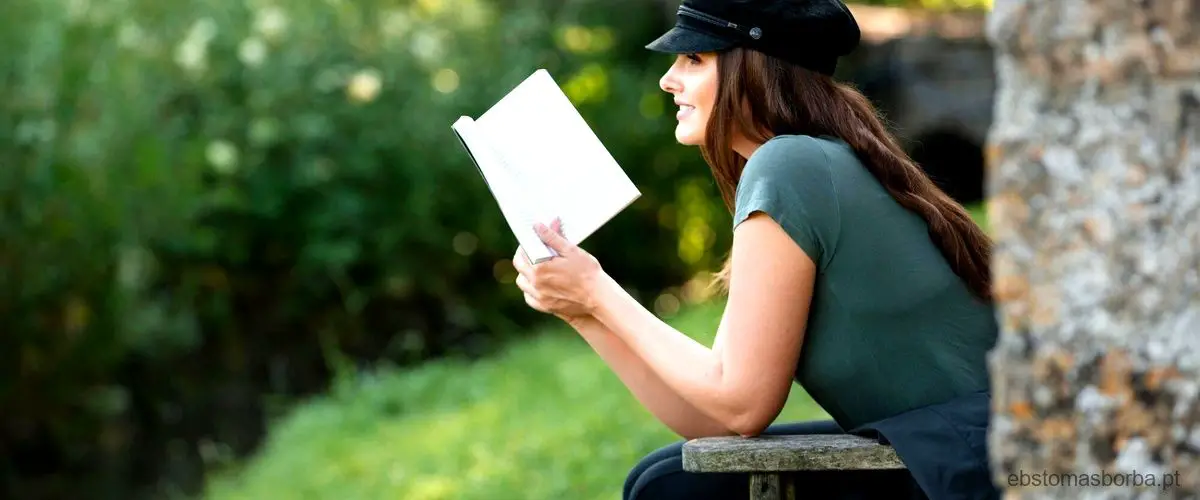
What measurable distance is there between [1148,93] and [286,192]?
6.88 meters

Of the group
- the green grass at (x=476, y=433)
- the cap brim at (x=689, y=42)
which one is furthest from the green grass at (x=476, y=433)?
the cap brim at (x=689, y=42)

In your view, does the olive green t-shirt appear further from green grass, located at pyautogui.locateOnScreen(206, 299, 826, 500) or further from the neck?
green grass, located at pyautogui.locateOnScreen(206, 299, 826, 500)

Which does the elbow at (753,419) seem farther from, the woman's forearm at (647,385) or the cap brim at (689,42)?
the cap brim at (689,42)

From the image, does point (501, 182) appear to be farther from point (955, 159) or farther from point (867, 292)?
point (955, 159)

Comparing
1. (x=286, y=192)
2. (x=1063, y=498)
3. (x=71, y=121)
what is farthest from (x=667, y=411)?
(x=286, y=192)

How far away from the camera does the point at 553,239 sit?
247cm

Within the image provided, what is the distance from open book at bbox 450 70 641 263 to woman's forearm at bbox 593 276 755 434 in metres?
0.12

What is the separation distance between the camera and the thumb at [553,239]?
8.11ft

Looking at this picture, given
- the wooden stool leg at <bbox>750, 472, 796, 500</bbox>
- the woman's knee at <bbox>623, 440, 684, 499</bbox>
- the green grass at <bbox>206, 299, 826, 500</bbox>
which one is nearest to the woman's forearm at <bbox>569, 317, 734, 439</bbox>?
the woman's knee at <bbox>623, 440, 684, 499</bbox>

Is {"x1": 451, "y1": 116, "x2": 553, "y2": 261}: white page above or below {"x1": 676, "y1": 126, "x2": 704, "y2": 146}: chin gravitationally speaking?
below

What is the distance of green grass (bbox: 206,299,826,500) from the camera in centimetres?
521

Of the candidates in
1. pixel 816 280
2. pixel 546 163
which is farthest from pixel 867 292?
pixel 546 163

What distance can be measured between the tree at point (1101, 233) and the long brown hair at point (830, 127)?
778 mm

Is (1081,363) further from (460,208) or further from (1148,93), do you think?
(460,208)
